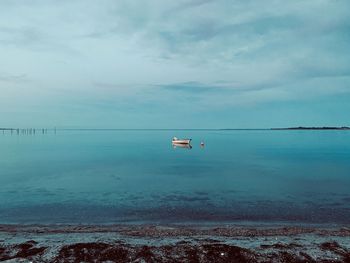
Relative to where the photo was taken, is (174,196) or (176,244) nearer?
(176,244)

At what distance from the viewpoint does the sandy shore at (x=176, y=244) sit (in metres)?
11.1

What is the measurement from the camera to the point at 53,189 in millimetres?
27906

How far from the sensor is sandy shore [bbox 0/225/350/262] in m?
11.1

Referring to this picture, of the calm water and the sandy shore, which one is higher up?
the sandy shore

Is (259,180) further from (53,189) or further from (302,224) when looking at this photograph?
(53,189)

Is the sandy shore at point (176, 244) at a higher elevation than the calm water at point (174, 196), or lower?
higher

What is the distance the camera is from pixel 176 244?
492 inches

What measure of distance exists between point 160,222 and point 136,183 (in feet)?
44.3

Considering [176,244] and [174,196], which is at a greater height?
[176,244]

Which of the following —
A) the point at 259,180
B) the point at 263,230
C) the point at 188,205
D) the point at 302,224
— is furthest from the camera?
the point at 259,180

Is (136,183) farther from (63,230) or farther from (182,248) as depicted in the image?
(182,248)

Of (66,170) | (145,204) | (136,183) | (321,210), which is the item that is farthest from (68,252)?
(66,170)

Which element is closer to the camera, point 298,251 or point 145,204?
point 298,251

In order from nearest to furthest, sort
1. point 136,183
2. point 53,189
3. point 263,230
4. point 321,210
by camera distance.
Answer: point 263,230 → point 321,210 → point 53,189 → point 136,183
